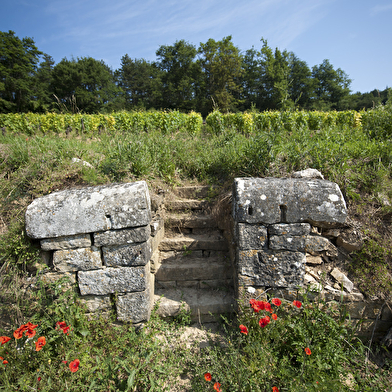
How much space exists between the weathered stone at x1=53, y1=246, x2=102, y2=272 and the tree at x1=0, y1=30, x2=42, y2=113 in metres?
31.5

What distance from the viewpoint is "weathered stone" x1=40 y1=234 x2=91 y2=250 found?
2.41 metres

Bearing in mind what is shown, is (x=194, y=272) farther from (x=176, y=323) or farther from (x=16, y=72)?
(x=16, y=72)

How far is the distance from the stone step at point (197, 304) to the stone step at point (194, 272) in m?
0.20

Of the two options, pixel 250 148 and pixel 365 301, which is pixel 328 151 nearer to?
pixel 250 148

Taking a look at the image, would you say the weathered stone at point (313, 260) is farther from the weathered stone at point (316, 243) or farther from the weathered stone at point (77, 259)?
the weathered stone at point (77, 259)

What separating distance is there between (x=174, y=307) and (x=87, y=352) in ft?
3.25

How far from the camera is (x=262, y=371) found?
1958 millimetres

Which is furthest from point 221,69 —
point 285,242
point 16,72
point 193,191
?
point 285,242

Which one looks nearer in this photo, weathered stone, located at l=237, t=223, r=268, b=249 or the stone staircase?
weathered stone, located at l=237, t=223, r=268, b=249

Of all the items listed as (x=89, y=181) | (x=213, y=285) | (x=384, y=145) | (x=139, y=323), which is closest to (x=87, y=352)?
(x=139, y=323)

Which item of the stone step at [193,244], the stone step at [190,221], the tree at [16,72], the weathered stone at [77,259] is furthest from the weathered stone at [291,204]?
the tree at [16,72]

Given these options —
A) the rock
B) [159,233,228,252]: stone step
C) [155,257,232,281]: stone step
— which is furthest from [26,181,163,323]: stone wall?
the rock

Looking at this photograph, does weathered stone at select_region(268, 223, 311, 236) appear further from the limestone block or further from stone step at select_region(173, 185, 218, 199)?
stone step at select_region(173, 185, 218, 199)

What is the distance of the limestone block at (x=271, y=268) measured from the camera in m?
2.47
